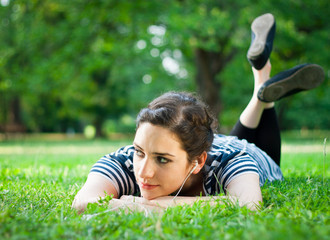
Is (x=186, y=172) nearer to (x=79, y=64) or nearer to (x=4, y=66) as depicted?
(x=79, y=64)

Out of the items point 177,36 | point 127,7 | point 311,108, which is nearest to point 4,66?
point 127,7

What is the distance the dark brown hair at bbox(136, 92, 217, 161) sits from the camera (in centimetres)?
236

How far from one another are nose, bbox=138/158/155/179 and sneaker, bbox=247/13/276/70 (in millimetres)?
2204

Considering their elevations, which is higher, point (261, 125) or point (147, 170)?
point (261, 125)

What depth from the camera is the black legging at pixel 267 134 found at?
12.7 ft

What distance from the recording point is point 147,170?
7.32 feet

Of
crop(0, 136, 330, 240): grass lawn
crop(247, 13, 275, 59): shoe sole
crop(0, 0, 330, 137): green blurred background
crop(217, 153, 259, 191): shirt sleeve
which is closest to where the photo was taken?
crop(0, 136, 330, 240): grass lawn

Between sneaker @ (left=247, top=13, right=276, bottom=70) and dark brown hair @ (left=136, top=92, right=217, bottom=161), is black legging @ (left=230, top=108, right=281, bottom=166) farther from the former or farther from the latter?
dark brown hair @ (left=136, top=92, right=217, bottom=161)

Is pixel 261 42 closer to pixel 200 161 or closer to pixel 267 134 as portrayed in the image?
pixel 267 134

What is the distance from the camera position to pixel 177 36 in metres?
11.4

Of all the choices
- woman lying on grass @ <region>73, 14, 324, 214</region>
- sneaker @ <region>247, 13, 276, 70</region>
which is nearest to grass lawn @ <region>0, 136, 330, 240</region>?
woman lying on grass @ <region>73, 14, 324, 214</region>

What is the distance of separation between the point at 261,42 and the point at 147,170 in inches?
97.7

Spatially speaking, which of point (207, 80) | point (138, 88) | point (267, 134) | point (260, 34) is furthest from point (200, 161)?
point (138, 88)

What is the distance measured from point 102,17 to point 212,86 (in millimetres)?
5283
